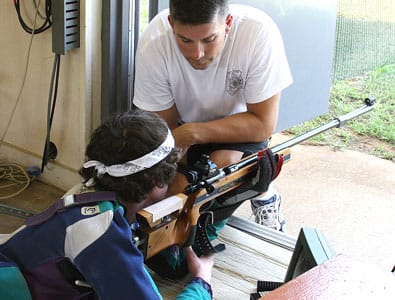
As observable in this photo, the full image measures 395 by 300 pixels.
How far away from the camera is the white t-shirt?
1.89 meters

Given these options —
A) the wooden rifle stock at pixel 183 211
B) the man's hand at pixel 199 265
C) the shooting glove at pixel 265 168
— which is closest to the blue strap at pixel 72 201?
the wooden rifle stock at pixel 183 211

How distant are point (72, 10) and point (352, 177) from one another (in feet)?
5.55

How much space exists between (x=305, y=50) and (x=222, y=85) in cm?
87

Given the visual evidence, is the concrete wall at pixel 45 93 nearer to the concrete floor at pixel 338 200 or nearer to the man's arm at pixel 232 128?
the concrete floor at pixel 338 200

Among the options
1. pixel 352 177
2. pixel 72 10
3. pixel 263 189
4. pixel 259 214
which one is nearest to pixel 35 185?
pixel 72 10

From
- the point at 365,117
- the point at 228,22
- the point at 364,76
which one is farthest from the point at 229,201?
the point at 365,117

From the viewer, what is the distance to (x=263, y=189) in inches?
69.4

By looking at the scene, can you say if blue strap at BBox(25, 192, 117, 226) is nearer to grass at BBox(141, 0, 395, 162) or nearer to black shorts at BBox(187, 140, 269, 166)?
black shorts at BBox(187, 140, 269, 166)

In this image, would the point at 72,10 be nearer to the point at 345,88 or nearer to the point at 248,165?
the point at 248,165

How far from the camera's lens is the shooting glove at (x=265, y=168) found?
1.71m

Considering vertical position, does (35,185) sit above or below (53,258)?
below

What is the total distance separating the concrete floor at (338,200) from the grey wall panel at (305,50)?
350mm

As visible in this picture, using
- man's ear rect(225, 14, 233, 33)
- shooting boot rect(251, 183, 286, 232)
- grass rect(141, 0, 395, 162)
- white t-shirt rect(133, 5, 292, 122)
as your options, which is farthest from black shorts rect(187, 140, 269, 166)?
grass rect(141, 0, 395, 162)

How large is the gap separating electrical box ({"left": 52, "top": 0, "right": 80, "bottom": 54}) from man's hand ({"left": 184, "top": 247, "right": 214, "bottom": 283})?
96cm
